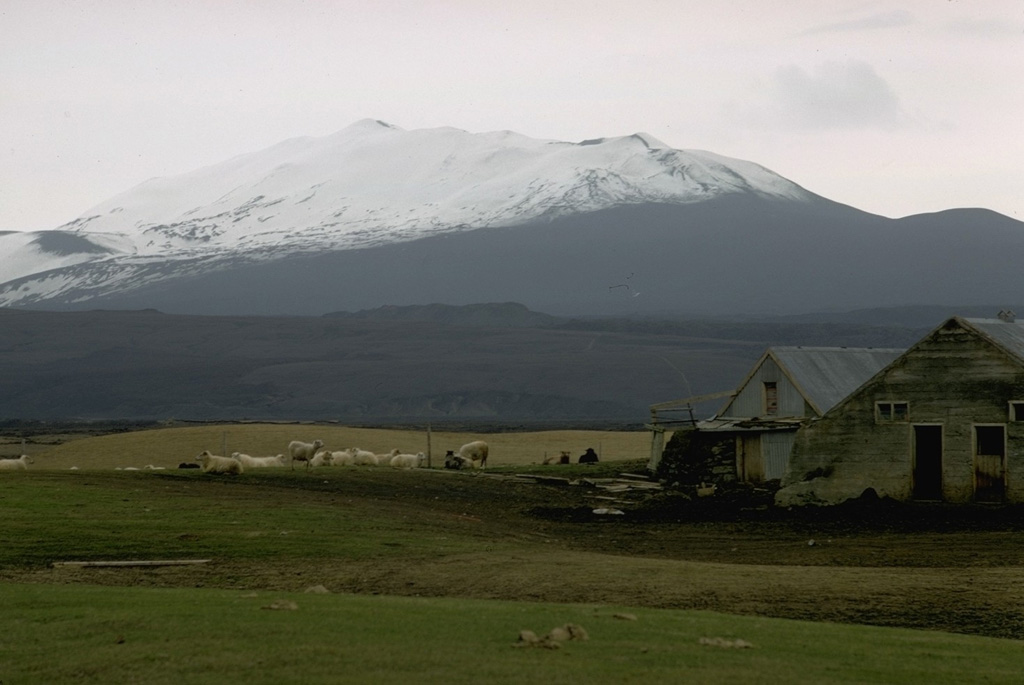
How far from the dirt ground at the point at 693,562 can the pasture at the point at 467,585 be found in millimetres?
84

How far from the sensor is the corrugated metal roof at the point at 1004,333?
128 feet

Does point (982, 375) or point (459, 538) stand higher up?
point (982, 375)

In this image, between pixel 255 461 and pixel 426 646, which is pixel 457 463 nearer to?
pixel 255 461

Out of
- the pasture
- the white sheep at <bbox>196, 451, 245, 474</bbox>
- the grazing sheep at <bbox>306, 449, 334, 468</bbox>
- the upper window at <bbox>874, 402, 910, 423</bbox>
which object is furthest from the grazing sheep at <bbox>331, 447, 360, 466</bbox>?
the upper window at <bbox>874, 402, 910, 423</bbox>

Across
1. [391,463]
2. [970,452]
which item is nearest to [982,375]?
[970,452]

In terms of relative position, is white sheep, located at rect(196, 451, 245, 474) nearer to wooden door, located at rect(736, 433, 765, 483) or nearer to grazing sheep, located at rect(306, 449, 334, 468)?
grazing sheep, located at rect(306, 449, 334, 468)

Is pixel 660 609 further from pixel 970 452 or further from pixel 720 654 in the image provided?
pixel 970 452

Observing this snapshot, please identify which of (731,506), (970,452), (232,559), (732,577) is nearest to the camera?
(732,577)

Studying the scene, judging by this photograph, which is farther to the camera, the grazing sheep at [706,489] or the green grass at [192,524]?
the grazing sheep at [706,489]

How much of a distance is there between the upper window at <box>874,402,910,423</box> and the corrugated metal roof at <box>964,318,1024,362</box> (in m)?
3.00

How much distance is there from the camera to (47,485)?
108ft

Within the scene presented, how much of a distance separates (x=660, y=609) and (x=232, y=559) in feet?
29.7

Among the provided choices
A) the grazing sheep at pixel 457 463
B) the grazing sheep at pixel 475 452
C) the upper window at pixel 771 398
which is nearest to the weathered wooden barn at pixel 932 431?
the upper window at pixel 771 398

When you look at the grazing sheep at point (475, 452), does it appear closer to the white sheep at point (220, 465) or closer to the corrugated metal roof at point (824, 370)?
the corrugated metal roof at point (824, 370)
